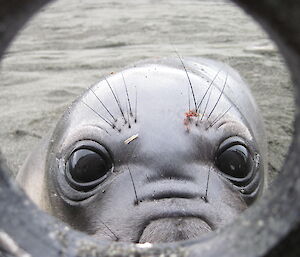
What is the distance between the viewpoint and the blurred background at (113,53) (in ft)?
15.1

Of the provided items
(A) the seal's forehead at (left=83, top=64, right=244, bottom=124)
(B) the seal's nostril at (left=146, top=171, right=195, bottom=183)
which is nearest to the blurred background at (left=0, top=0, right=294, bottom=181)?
(A) the seal's forehead at (left=83, top=64, right=244, bottom=124)

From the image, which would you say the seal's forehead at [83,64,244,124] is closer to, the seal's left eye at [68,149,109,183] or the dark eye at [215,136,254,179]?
the dark eye at [215,136,254,179]

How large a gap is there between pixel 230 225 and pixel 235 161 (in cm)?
168

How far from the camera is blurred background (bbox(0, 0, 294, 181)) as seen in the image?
4.59 m

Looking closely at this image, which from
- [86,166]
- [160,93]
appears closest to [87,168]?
[86,166]

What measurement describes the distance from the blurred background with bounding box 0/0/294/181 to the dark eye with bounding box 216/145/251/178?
111 centimetres

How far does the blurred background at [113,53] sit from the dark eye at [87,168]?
1.23 m

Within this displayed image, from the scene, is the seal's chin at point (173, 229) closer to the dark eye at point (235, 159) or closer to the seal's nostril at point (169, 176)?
the seal's nostril at point (169, 176)

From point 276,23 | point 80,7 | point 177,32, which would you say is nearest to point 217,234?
point 276,23

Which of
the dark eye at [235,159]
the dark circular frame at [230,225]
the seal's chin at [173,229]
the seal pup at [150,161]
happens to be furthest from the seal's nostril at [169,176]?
the dark circular frame at [230,225]

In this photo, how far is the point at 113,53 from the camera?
21.4ft

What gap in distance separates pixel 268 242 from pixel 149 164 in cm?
156

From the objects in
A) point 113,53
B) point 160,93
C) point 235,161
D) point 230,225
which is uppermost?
point 230,225

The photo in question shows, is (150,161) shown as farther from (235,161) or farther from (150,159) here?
(235,161)
